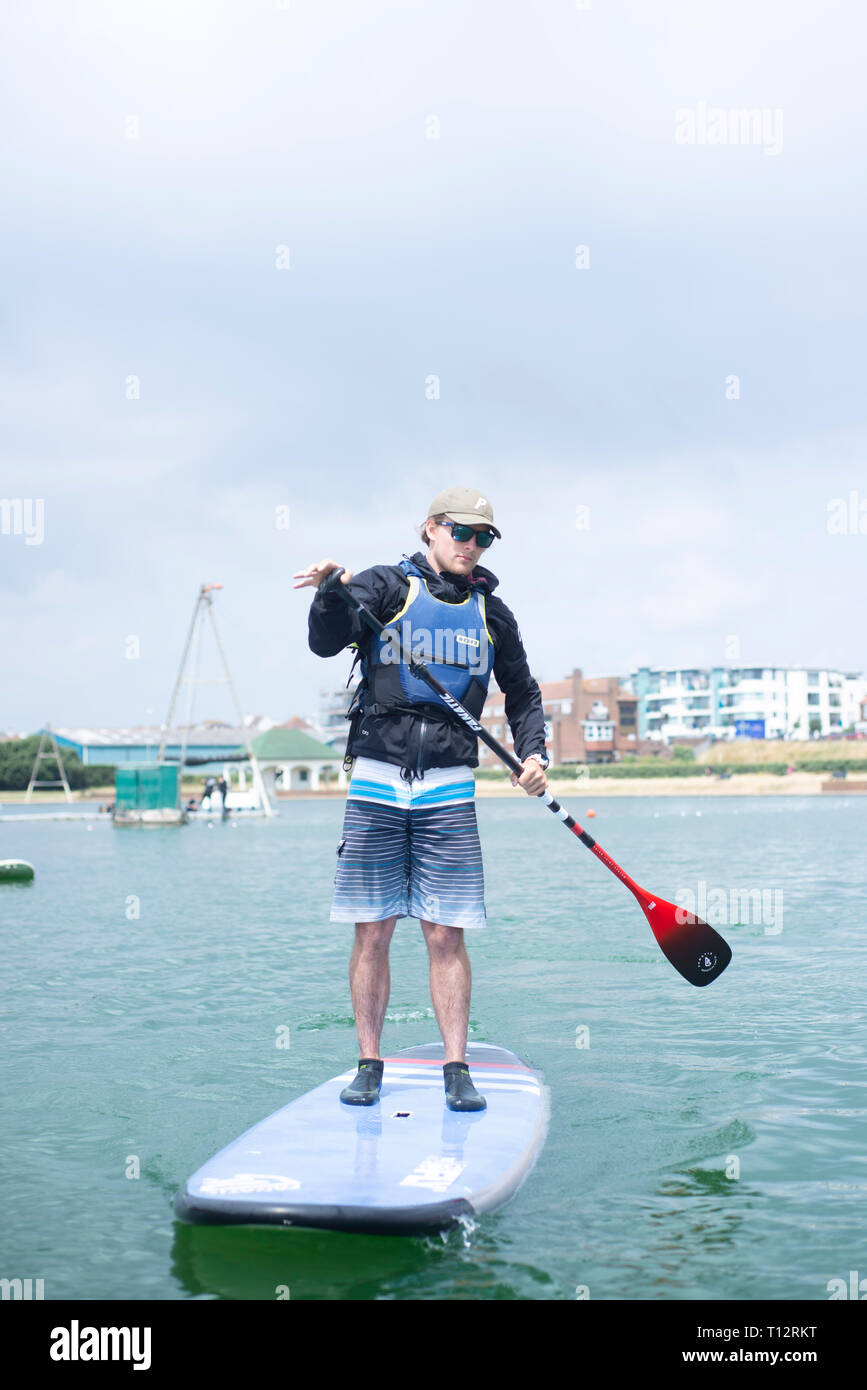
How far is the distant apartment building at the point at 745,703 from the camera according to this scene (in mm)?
140500

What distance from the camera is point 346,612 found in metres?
4.82

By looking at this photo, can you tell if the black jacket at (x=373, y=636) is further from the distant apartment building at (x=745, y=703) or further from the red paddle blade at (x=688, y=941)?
the distant apartment building at (x=745, y=703)

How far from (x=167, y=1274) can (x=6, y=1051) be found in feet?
13.5

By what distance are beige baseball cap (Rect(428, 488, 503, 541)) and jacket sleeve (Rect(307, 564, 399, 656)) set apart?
1.17ft

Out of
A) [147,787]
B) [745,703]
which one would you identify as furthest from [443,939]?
[745,703]

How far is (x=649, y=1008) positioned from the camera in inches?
330

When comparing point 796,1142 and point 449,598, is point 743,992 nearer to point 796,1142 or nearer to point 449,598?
point 796,1142

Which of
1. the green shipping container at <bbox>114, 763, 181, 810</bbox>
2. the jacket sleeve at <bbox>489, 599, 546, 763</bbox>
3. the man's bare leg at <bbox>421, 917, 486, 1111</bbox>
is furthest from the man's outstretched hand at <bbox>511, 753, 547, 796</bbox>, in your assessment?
the green shipping container at <bbox>114, 763, 181, 810</bbox>

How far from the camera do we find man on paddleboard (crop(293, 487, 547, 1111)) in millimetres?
4945

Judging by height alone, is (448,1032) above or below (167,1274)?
above

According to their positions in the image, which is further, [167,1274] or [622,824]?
[622,824]

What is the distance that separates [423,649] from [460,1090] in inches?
72.3

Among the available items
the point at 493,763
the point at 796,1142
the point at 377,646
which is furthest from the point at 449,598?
the point at 493,763
